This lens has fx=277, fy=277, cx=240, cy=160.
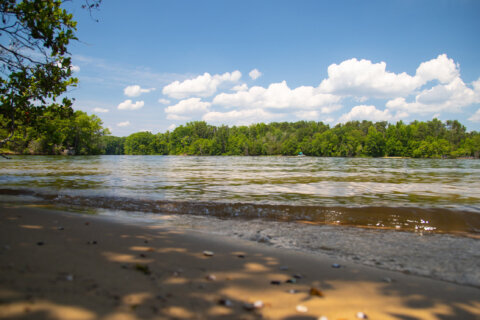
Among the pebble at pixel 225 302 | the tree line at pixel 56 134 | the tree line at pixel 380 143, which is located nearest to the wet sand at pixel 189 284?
the pebble at pixel 225 302

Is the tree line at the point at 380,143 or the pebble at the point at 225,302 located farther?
the tree line at the point at 380,143

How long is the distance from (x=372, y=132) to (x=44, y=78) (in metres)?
179

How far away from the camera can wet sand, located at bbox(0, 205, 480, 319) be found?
2.52m

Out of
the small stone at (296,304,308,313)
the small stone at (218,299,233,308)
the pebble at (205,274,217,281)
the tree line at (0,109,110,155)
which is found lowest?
the small stone at (296,304,308,313)

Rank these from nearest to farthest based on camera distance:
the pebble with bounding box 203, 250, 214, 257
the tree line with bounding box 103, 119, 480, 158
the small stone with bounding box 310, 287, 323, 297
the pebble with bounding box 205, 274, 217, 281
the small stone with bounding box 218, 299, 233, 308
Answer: the small stone with bounding box 218, 299, 233, 308
the small stone with bounding box 310, 287, 323, 297
the pebble with bounding box 205, 274, 217, 281
the pebble with bounding box 203, 250, 214, 257
the tree line with bounding box 103, 119, 480, 158

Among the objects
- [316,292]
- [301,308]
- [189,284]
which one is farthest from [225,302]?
[316,292]

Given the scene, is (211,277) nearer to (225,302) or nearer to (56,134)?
(225,302)

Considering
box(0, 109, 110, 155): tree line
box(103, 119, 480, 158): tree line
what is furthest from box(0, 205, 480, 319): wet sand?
box(103, 119, 480, 158): tree line

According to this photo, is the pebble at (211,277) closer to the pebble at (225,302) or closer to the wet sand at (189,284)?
the wet sand at (189,284)

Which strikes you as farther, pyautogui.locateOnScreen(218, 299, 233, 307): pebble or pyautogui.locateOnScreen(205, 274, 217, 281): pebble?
pyautogui.locateOnScreen(205, 274, 217, 281): pebble

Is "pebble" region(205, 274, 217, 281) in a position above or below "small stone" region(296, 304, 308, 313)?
A: above

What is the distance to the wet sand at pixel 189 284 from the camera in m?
2.52

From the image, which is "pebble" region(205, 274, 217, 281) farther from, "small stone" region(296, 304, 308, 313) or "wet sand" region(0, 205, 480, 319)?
"small stone" region(296, 304, 308, 313)

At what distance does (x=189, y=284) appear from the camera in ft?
10.1
